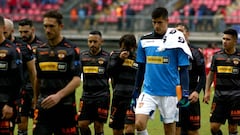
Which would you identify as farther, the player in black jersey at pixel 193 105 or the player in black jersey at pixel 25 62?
the player in black jersey at pixel 193 105

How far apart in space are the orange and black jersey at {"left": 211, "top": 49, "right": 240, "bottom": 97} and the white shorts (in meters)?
2.71

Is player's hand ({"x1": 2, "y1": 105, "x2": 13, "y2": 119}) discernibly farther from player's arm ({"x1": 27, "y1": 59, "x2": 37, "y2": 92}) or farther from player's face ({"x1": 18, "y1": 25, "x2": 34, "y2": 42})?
player's face ({"x1": 18, "y1": 25, "x2": 34, "y2": 42})

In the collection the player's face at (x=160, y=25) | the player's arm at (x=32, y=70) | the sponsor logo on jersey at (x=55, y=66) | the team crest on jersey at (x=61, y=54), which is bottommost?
the player's arm at (x=32, y=70)

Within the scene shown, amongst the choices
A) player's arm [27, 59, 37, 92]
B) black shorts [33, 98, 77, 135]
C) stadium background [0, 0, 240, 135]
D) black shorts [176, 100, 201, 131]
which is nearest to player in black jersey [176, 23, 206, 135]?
black shorts [176, 100, 201, 131]

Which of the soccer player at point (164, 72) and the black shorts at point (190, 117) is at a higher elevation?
the soccer player at point (164, 72)

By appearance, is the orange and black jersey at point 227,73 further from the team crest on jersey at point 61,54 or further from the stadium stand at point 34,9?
the stadium stand at point 34,9

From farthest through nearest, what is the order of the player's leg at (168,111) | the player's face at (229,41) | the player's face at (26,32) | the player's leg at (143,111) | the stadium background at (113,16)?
the stadium background at (113,16) < the player's face at (26,32) < the player's face at (229,41) < the player's leg at (168,111) < the player's leg at (143,111)

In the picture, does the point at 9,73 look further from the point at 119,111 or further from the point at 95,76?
the point at 119,111

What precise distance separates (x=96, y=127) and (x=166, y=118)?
8.60 ft

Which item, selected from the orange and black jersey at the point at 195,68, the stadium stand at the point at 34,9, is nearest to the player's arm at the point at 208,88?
the orange and black jersey at the point at 195,68

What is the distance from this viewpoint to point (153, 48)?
33.3 feet

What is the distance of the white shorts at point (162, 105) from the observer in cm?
1008

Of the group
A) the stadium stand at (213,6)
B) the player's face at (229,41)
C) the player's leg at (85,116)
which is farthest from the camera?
the stadium stand at (213,6)

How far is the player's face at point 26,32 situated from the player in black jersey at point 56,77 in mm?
3981
